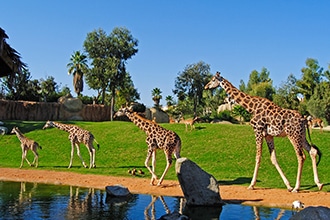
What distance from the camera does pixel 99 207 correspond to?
11.2 m

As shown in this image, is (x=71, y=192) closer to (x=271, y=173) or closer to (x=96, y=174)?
(x=96, y=174)

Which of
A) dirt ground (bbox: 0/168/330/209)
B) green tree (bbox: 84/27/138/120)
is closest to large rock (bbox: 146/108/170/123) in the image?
green tree (bbox: 84/27/138/120)

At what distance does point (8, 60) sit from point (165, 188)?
357 inches

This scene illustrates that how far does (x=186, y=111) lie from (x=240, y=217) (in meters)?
57.1

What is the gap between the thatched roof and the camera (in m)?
6.88

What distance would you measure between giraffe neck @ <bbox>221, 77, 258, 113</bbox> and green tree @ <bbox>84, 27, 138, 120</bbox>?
3656cm

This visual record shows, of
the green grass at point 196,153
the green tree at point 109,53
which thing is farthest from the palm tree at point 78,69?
the green grass at point 196,153

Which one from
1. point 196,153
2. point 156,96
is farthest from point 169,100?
point 196,153

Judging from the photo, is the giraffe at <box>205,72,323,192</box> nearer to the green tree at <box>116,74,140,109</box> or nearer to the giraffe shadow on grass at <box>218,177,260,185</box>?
the giraffe shadow on grass at <box>218,177,260,185</box>

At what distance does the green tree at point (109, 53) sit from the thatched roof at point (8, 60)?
44.2m

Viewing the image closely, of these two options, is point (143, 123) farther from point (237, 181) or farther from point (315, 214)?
point (315, 214)

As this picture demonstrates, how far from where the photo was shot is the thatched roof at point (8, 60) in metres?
6.88

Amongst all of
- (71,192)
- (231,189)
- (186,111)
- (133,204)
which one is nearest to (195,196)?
(133,204)

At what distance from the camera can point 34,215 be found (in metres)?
9.91
